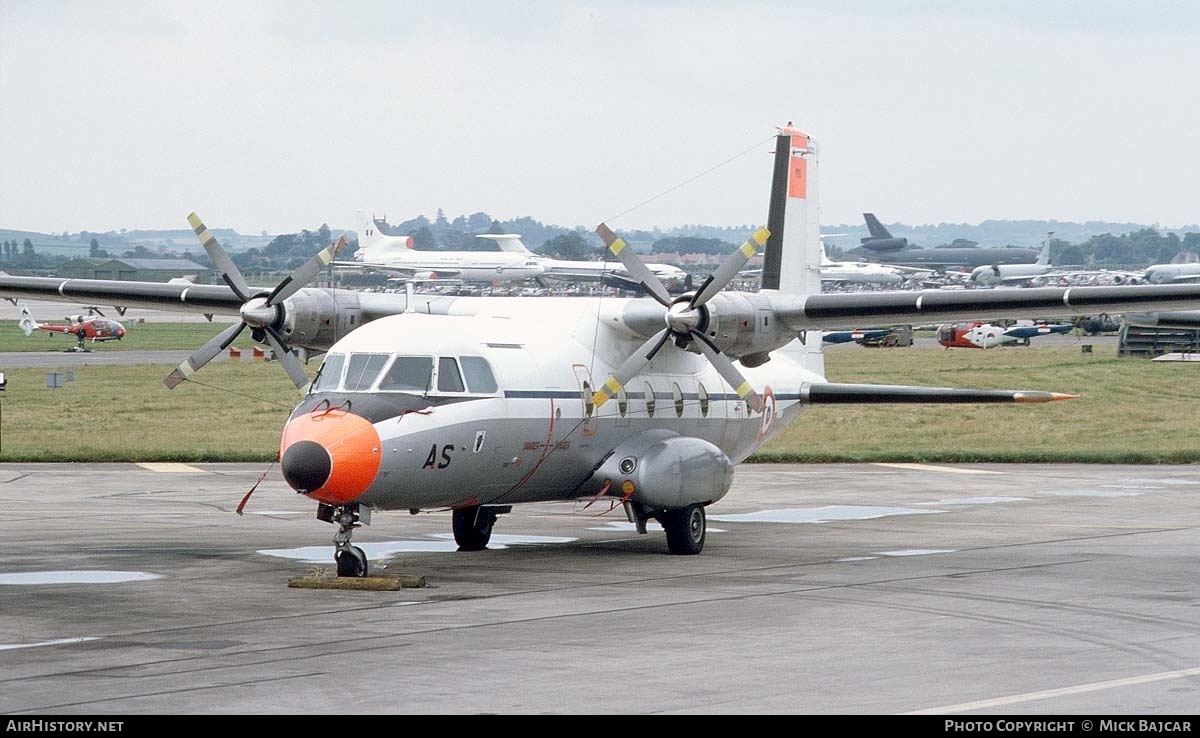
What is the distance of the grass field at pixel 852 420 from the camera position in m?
37.4

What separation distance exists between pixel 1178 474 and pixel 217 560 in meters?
21.8

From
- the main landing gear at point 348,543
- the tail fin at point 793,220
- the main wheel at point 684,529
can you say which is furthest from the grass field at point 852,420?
the main landing gear at point 348,543

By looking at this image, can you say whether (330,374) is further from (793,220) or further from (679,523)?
(793,220)

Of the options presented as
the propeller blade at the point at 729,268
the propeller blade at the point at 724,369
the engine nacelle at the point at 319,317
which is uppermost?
the propeller blade at the point at 729,268

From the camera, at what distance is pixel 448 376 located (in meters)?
18.1

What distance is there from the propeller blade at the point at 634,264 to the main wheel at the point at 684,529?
2801 mm

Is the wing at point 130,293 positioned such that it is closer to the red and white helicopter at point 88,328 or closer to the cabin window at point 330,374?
the cabin window at point 330,374

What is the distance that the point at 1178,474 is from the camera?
32906 mm

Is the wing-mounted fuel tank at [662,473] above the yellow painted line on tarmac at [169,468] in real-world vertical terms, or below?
above

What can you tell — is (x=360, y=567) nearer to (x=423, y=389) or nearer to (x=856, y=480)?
(x=423, y=389)

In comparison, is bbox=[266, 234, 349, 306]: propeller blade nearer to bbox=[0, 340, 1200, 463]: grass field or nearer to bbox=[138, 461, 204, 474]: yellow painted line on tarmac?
bbox=[138, 461, 204, 474]: yellow painted line on tarmac

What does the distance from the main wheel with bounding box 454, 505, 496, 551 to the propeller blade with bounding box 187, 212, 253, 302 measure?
4.57 metres

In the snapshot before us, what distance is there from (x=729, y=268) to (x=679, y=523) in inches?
137

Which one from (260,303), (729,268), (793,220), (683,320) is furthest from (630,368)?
(793,220)
